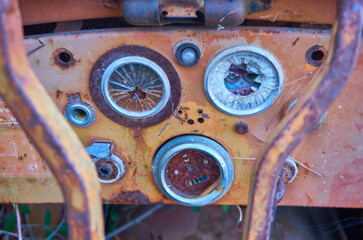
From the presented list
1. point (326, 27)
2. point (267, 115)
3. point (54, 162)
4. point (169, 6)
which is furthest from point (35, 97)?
point (326, 27)

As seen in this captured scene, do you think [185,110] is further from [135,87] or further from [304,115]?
[304,115]

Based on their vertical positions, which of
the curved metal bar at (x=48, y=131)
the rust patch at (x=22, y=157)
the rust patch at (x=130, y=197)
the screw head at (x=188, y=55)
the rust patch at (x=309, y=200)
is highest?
the screw head at (x=188, y=55)

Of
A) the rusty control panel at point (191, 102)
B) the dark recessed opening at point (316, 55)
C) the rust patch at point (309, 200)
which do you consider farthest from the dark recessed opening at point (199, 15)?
the rust patch at point (309, 200)

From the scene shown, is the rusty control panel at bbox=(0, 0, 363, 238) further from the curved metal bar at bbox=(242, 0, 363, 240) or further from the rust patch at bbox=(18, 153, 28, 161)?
the curved metal bar at bbox=(242, 0, 363, 240)

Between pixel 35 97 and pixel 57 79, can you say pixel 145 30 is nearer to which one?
pixel 57 79

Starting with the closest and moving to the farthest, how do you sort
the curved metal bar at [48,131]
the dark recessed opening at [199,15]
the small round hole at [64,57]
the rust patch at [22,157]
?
the curved metal bar at [48,131] < the dark recessed opening at [199,15] < the small round hole at [64,57] < the rust patch at [22,157]

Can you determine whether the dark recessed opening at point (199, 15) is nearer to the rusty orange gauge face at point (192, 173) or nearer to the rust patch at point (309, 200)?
the rusty orange gauge face at point (192, 173)
